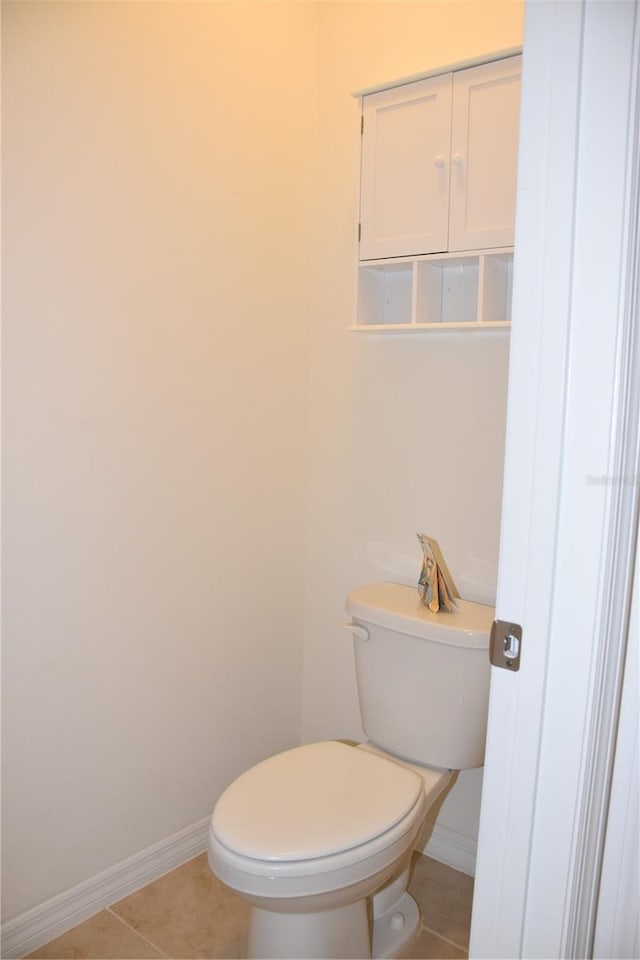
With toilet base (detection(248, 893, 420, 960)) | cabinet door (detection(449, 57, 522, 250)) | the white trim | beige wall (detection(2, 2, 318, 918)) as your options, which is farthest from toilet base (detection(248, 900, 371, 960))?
the white trim

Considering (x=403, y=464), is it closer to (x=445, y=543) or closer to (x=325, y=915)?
(x=445, y=543)

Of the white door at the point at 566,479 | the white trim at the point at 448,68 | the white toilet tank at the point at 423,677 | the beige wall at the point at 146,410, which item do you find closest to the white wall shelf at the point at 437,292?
the beige wall at the point at 146,410

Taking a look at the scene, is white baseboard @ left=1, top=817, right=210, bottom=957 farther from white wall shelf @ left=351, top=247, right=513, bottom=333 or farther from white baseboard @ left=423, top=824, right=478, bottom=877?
white wall shelf @ left=351, top=247, right=513, bottom=333

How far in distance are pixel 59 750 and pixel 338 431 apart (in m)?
1.10

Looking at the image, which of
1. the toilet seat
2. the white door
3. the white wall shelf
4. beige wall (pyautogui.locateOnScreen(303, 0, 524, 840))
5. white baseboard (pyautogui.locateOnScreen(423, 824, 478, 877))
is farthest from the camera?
white baseboard (pyautogui.locateOnScreen(423, 824, 478, 877))

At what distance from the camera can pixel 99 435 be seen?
5.60 feet

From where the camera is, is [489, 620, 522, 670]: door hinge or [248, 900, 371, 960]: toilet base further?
[248, 900, 371, 960]: toilet base

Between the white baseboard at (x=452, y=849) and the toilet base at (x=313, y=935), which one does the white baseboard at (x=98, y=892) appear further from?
the white baseboard at (x=452, y=849)

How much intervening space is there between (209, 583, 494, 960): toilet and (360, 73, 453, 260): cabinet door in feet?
2.96

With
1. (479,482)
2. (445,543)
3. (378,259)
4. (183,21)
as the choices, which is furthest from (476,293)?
(183,21)

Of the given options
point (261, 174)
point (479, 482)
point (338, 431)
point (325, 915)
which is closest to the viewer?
point (325, 915)

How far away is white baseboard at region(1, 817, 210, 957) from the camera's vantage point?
5.44 ft

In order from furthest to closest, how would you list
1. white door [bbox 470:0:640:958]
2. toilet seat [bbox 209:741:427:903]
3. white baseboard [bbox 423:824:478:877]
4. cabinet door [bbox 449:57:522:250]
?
white baseboard [bbox 423:824:478:877]
cabinet door [bbox 449:57:522:250]
toilet seat [bbox 209:741:427:903]
white door [bbox 470:0:640:958]

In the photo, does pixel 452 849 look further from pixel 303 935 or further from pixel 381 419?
pixel 381 419
